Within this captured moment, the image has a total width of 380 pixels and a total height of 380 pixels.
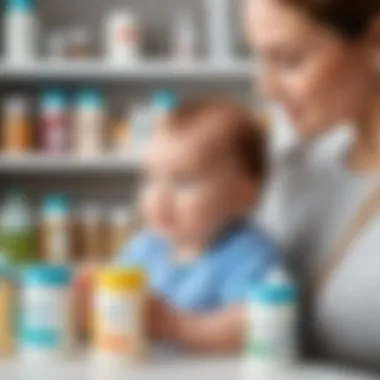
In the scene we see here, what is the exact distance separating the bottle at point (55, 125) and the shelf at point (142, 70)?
84mm

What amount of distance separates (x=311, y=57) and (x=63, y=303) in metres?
0.39

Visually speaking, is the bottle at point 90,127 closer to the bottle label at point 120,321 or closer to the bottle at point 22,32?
the bottle at point 22,32

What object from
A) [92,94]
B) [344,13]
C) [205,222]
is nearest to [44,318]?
[205,222]

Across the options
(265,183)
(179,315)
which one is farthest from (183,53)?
(179,315)

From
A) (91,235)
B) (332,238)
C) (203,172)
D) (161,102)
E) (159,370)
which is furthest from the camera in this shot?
(91,235)

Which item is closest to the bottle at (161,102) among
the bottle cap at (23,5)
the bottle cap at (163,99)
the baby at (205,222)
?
the bottle cap at (163,99)

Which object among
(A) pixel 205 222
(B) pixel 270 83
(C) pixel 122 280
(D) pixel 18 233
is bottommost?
(C) pixel 122 280

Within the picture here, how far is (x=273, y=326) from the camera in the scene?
1066 millimetres

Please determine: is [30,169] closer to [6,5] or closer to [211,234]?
[6,5]

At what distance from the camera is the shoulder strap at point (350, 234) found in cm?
109

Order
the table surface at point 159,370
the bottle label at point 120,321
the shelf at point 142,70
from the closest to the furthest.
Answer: the table surface at point 159,370 → the bottle label at point 120,321 → the shelf at point 142,70

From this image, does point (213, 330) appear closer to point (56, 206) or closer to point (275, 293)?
point (275, 293)

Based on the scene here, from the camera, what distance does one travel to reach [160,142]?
1.25m

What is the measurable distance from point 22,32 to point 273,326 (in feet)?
6.40
